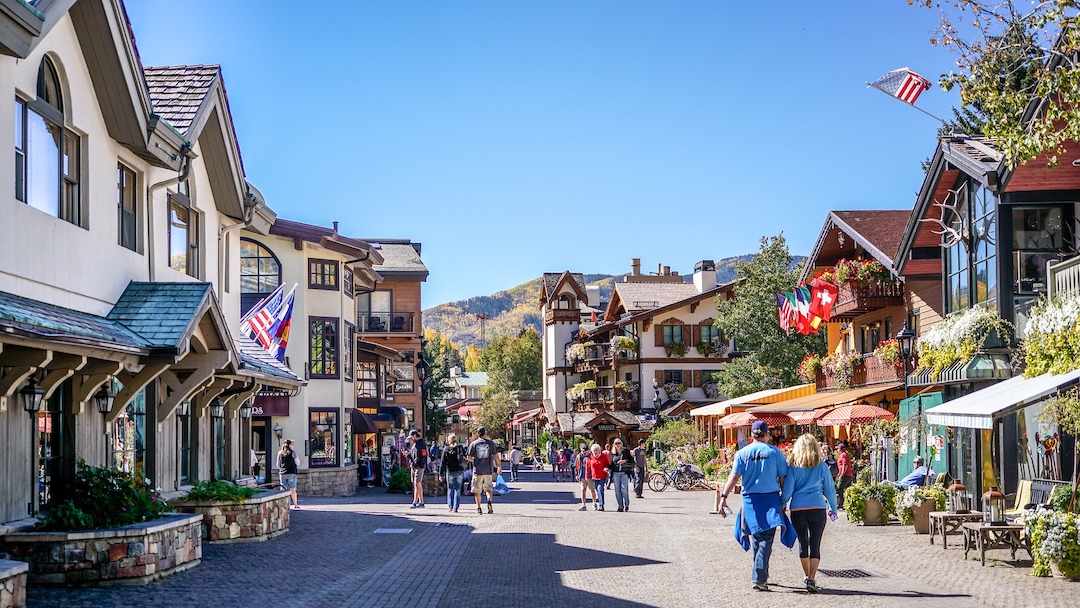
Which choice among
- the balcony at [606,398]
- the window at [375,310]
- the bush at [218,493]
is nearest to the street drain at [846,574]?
the bush at [218,493]

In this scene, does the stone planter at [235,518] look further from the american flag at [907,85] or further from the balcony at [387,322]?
the balcony at [387,322]

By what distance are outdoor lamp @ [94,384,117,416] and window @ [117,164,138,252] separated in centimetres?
207

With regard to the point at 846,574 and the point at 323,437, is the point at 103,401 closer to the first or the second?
the point at 846,574

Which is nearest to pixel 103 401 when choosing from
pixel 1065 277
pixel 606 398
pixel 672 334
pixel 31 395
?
pixel 31 395

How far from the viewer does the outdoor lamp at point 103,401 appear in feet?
54.2

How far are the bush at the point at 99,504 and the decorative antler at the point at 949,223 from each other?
723 inches

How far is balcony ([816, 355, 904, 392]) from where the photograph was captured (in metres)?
34.2

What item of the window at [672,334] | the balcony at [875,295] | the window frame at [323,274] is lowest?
the balcony at [875,295]

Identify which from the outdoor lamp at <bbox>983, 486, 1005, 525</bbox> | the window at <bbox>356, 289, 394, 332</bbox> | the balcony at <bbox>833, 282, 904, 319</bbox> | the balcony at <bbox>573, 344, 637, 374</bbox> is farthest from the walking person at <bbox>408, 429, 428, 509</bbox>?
the balcony at <bbox>573, 344, 637, 374</bbox>

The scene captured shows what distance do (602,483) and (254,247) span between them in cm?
1609

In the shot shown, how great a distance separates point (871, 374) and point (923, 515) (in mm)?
14937

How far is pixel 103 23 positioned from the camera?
50.5 feet

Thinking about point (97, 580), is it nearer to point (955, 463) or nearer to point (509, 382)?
point (955, 463)

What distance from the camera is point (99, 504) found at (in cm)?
1433
